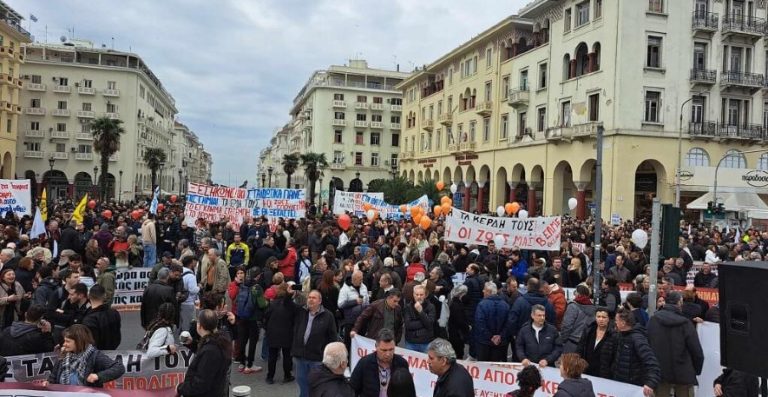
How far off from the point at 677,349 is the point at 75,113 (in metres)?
74.7

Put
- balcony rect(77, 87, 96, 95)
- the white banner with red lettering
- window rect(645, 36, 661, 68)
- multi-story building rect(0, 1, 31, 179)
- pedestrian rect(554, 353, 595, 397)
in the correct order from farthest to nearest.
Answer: balcony rect(77, 87, 96, 95)
multi-story building rect(0, 1, 31, 179)
window rect(645, 36, 661, 68)
the white banner with red lettering
pedestrian rect(554, 353, 595, 397)

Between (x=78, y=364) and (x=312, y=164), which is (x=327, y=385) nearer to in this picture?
(x=78, y=364)

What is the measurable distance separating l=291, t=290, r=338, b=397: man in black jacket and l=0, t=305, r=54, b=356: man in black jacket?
2872 mm

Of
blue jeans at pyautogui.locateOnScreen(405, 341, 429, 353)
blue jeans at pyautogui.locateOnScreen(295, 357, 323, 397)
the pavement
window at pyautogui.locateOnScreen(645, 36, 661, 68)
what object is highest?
window at pyautogui.locateOnScreen(645, 36, 661, 68)

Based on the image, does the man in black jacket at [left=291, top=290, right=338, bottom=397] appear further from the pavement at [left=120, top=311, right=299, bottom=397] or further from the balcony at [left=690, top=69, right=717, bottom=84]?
the balcony at [left=690, top=69, right=717, bottom=84]

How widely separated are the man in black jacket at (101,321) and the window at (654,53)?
36.2 meters

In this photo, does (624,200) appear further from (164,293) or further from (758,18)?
(164,293)

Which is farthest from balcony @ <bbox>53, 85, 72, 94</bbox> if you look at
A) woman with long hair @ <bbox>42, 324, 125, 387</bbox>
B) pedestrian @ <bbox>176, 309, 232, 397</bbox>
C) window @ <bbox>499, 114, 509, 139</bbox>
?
pedestrian @ <bbox>176, 309, 232, 397</bbox>

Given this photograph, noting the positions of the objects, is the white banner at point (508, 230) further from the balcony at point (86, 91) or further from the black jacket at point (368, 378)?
the balcony at point (86, 91)

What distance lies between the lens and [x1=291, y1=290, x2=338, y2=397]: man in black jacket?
7965 millimetres

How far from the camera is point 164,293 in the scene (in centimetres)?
879

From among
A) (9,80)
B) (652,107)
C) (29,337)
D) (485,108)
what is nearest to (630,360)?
(29,337)

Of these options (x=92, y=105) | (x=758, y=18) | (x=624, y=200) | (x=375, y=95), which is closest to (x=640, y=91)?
(x=624, y=200)

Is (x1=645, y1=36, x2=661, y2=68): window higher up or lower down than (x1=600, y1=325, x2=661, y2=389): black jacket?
higher up
